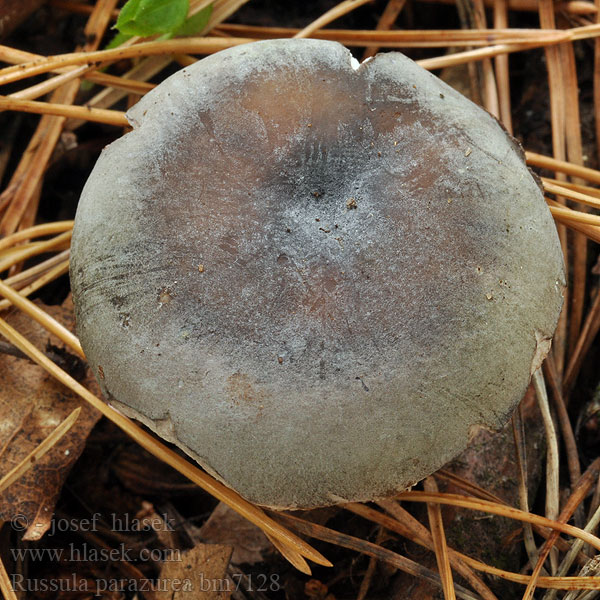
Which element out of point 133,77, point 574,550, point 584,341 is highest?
point 133,77

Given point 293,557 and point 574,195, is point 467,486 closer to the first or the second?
point 293,557

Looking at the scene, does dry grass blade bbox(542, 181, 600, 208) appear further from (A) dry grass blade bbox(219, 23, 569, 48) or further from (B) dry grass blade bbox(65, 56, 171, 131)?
(B) dry grass blade bbox(65, 56, 171, 131)

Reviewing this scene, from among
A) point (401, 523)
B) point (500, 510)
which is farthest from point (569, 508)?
point (401, 523)

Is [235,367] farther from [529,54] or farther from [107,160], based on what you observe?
[529,54]

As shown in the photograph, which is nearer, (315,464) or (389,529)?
(315,464)

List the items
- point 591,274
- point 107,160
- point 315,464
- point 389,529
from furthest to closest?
point 591,274
point 389,529
point 107,160
point 315,464

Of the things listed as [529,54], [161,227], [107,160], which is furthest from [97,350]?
[529,54]

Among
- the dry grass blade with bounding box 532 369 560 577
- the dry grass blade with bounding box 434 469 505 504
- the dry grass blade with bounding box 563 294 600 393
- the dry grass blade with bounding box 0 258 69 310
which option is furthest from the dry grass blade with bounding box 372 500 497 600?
the dry grass blade with bounding box 0 258 69 310

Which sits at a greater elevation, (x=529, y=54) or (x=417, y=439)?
(x=529, y=54)

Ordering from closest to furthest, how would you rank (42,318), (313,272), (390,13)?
(313,272) < (42,318) < (390,13)
